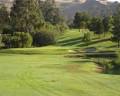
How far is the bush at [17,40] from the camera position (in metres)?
77.6

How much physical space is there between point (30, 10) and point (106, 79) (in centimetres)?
6979

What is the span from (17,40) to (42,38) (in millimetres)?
11908

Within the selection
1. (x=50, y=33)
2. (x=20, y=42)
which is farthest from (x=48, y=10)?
(x=20, y=42)

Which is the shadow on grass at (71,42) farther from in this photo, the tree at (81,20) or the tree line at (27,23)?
the tree at (81,20)

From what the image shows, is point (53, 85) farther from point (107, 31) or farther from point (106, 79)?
point (107, 31)

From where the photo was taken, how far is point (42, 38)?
8894 cm

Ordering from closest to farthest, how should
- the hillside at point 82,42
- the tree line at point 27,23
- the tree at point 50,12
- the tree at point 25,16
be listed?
the hillside at point 82,42, the tree line at point 27,23, the tree at point 25,16, the tree at point 50,12

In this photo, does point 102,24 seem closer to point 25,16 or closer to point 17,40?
point 25,16

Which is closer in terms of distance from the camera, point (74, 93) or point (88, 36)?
point (74, 93)

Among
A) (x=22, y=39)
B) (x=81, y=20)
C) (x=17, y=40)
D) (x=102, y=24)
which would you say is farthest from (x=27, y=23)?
(x=81, y=20)

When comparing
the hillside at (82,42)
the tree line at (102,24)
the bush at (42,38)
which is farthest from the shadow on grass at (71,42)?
the bush at (42,38)

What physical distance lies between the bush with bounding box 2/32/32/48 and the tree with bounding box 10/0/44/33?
43.1ft

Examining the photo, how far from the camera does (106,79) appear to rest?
28.9 m

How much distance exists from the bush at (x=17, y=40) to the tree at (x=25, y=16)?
13.1 meters
